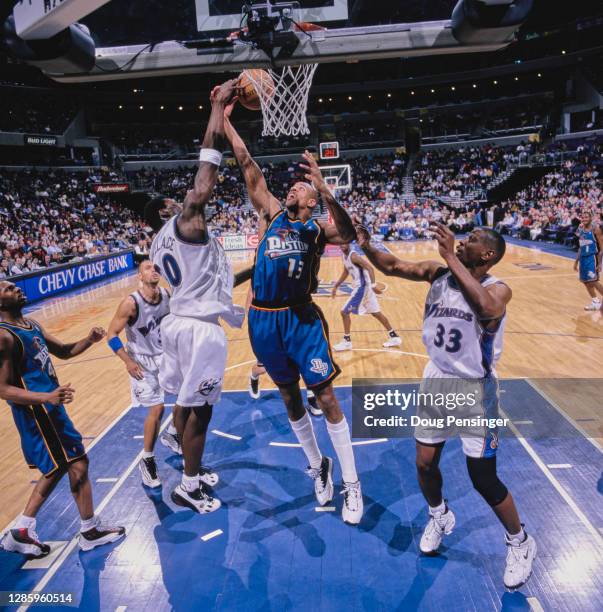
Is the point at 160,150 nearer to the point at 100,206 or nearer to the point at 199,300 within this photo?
the point at 100,206

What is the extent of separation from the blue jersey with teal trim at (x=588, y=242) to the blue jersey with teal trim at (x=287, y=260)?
7.16 m

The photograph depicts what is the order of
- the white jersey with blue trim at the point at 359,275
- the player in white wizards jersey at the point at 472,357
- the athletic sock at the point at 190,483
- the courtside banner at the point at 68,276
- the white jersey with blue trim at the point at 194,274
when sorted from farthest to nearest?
the courtside banner at the point at 68,276, the white jersey with blue trim at the point at 359,275, the athletic sock at the point at 190,483, the white jersey with blue trim at the point at 194,274, the player in white wizards jersey at the point at 472,357

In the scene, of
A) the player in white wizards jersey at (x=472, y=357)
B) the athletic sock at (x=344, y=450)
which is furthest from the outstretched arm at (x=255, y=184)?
the athletic sock at (x=344, y=450)

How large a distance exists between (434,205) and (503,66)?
469 inches

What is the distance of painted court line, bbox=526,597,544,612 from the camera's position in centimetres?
269

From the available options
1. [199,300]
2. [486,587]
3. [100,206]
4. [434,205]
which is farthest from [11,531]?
[434,205]

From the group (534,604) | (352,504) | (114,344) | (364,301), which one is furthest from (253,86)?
(534,604)

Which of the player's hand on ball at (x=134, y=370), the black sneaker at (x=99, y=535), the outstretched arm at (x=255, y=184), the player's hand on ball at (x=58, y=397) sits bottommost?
the black sneaker at (x=99, y=535)

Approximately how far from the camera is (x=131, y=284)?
15984 mm

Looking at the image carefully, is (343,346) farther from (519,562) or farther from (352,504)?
(519,562)

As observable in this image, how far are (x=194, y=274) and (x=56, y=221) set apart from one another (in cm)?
2221

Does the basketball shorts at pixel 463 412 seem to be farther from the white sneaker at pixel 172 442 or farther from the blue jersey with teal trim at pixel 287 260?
the white sneaker at pixel 172 442

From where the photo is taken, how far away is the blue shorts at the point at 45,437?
3141 mm

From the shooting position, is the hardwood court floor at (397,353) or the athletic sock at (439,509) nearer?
the athletic sock at (439,509)
